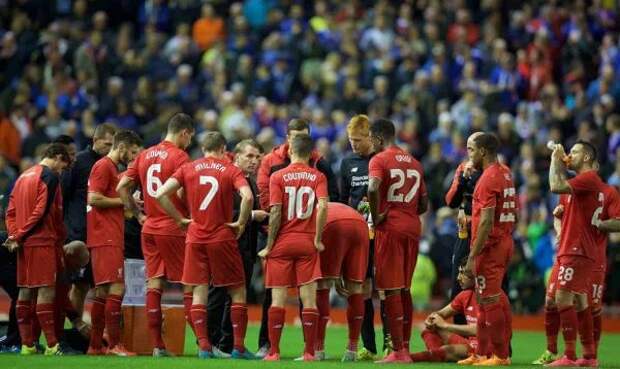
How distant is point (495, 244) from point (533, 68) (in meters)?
12.9

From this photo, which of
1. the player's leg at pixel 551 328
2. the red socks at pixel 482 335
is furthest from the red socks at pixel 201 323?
the player's leg at pixel 551 328

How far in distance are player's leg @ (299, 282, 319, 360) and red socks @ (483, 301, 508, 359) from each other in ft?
5.75

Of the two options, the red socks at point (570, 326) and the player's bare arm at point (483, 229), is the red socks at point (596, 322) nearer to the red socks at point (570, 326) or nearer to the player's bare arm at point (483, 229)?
the red socks at point (570, 326)

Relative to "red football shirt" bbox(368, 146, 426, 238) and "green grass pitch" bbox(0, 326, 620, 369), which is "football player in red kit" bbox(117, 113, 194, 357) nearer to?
"green grass pitch" bbox(0, 326, 620, 369)

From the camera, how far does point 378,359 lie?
54.7 feet

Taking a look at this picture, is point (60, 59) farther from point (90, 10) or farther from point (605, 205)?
point (605, 205)

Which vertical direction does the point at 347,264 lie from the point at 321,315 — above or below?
above

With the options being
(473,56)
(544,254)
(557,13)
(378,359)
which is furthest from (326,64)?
(378,359)

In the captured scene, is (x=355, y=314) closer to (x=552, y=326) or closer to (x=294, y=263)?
(x=294, y=263)

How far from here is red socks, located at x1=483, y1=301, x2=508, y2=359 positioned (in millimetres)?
15328

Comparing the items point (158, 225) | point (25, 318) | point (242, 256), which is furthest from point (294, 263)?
point (25, 318)

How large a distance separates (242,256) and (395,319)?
209 cm

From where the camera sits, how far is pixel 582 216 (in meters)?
15.6

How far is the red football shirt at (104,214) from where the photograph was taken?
1639 cm
